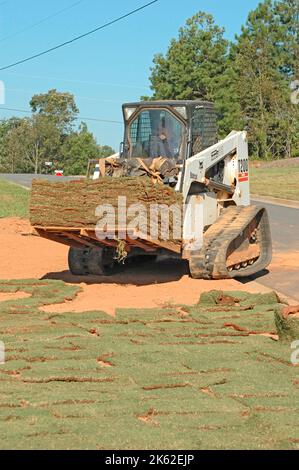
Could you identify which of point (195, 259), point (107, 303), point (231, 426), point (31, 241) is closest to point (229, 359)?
point (231, 426)

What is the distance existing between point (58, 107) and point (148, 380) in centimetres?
10224

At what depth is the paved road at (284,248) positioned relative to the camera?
570 inches

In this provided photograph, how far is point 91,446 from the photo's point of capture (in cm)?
571

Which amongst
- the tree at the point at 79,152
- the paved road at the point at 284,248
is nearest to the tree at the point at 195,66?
the tree at the point at 79,152

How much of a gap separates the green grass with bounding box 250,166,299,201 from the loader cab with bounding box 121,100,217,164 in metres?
17.5

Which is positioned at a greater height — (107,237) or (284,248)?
(107,237)

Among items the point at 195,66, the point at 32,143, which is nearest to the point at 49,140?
the point at 32,143

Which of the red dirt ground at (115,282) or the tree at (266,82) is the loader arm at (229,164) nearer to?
the red dirt ground at (115,282)

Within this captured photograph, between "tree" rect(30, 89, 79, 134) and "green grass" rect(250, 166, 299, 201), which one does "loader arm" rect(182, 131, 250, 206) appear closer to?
"green grass" rect(250, 166, 299, 201)

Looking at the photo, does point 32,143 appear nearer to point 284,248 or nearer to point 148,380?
point 284,248

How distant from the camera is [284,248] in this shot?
1895cm

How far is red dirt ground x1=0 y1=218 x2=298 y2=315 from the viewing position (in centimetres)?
1249

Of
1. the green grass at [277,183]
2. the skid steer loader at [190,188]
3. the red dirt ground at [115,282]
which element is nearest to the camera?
the red dirt ground at [115,282]

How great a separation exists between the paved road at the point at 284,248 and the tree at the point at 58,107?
80.3m
